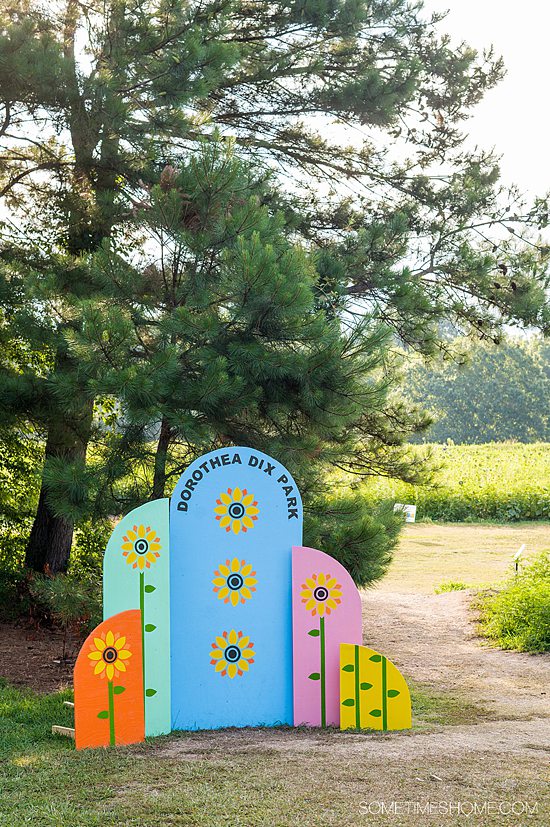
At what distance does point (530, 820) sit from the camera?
10.8 ft

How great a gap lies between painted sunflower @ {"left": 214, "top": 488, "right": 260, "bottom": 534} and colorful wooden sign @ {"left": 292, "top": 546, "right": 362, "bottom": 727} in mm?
333

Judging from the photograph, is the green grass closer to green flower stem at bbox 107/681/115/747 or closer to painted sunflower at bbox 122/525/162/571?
green flower stem at bbox 107/681/115/747

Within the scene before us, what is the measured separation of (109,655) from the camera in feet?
15.1

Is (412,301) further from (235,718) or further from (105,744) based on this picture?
(105,744)

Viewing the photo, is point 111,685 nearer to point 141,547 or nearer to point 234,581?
point 141,547

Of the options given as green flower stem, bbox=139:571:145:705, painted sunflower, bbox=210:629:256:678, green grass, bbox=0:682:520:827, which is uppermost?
green flower stem, bbox=139:571:145:705

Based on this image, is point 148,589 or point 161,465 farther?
point 161,465

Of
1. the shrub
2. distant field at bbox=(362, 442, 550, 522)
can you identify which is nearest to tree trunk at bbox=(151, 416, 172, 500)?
the shrub

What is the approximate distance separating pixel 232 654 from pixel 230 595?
1.12 ft

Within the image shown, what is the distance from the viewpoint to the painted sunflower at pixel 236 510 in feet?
16.5

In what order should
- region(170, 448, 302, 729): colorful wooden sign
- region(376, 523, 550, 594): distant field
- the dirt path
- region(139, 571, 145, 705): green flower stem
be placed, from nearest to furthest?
1. region(139, 571, 145, 705): green flower stem
2. region(170, 448, 302, 729): colorful wooden sign
3. the dirt path
4. region(376, 523, 550, 594): distant field

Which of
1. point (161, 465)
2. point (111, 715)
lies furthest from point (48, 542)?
point (111, 715)

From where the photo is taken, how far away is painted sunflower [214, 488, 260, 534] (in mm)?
5031

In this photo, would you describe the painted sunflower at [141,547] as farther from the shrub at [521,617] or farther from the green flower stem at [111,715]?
the shrub at [521,617]
